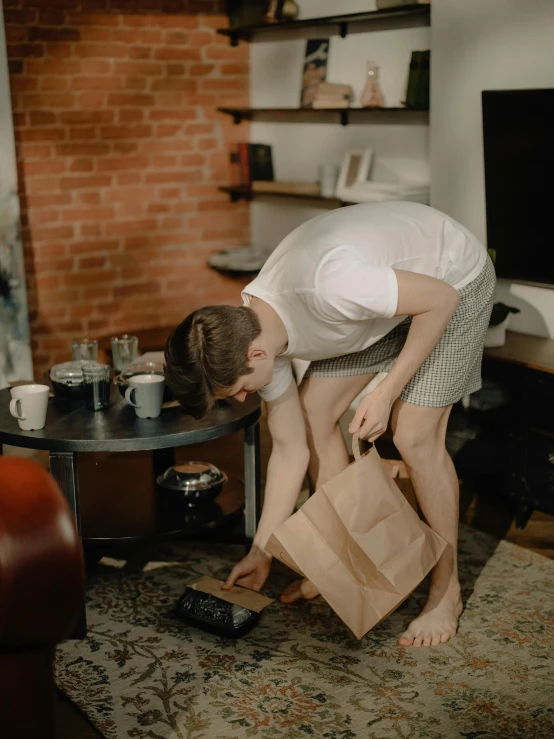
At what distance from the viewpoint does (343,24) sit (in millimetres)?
4012

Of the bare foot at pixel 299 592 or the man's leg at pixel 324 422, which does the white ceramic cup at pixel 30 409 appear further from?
the bare foot at pixel 299 592

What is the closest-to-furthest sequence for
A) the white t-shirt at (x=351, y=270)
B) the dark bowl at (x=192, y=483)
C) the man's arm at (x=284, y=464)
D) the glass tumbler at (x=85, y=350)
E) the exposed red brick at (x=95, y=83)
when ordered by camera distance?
the white t-shirt at (x=351, y=270) < the man's arm at (x=284, y=464) < the dark bowl at (x=192, y=483) < the glass tumbler at (x=85, y=350) < the exposed red brick at (x=95, y=83)

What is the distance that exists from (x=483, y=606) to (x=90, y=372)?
1.21 meters

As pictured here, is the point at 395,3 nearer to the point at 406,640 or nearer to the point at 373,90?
the point at 373,90

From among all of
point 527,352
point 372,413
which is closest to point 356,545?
point 372,413

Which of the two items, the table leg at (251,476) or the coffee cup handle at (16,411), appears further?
the table leg at (251,476)

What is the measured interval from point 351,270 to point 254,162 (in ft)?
9.42

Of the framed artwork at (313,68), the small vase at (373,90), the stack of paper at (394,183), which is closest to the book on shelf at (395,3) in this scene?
the small vase at (373,90)

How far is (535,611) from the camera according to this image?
2.34 metres

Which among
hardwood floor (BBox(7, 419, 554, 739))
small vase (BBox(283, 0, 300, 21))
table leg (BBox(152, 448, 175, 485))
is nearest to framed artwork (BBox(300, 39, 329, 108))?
small vase (BBox(283, 0, 300, 21))

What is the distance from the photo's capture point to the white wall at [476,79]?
3035 millimetres

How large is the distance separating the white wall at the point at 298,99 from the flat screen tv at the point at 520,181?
2.17ft

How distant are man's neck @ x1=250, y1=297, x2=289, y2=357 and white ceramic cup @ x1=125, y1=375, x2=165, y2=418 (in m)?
0.40

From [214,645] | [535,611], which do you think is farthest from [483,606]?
[214,645]
